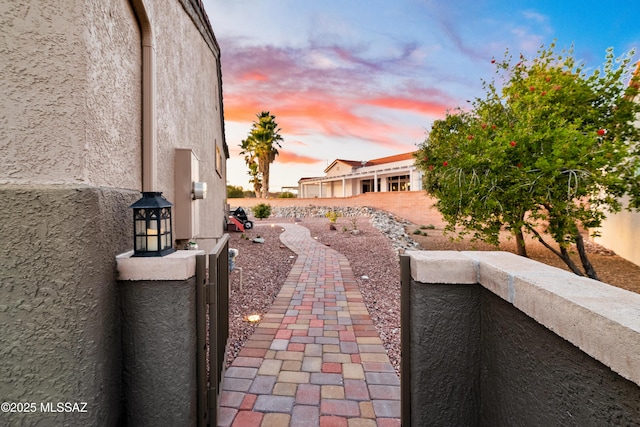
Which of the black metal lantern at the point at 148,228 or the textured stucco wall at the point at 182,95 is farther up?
the textured stucco wall at the point at 182,95

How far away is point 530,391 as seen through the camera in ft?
4.32

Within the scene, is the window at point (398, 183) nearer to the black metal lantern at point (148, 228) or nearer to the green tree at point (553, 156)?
the green tree at point (553, 156)

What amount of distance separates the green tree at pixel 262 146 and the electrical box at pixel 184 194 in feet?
120

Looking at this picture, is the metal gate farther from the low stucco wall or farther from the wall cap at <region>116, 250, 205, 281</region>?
the low stucco wall

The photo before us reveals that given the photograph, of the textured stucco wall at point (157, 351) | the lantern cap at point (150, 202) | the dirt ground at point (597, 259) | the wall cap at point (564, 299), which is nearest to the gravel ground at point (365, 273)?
the dirt ground at point (597, 259)

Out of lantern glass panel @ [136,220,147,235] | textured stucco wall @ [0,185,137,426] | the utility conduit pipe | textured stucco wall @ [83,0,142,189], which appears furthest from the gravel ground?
textured stucco wall @ [83,0,142,189]

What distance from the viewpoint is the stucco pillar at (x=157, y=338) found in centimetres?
175

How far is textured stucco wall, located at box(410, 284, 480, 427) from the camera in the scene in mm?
1794

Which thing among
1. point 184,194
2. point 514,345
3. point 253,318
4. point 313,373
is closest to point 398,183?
point 253,318

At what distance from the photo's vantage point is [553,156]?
5594 millimetres

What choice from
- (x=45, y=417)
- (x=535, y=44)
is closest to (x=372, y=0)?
(x=535, y=44)

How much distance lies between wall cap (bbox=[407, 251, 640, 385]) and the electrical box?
2.84 metres

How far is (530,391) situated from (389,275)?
519 centimetres

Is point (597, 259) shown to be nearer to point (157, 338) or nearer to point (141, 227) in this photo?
point (157, 338)
